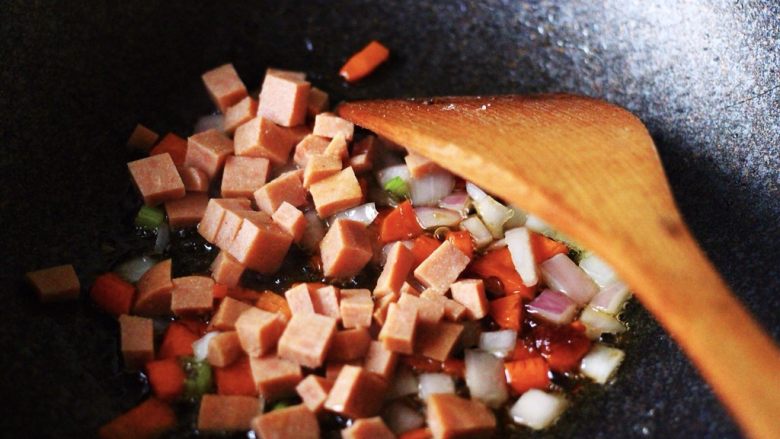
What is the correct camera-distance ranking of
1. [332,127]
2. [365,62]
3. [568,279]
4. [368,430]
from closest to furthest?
1. [368,430]
2. [568,279]
3. [332,127]
4. [365,62]

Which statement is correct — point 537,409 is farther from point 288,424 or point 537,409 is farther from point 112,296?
point 112,296

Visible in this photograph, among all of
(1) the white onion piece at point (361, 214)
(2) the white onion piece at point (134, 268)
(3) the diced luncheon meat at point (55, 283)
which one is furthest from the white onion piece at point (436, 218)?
(3) the diced luncheon meat at point (55, 283)

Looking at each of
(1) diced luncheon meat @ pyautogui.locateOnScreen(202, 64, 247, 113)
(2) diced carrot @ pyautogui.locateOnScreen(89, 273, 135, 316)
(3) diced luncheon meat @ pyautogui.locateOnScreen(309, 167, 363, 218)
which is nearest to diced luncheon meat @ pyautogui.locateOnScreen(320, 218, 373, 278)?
(3) diced luncheon meat @ pyautogui.locateOnScreen(309, 167, 363, 218)

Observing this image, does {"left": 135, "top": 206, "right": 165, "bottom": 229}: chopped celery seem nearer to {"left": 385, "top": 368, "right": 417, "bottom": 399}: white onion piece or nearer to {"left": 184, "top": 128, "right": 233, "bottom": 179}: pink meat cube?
{"left": 184, "top": 128, "right": 233, "bottom": 179}: pink meat cube

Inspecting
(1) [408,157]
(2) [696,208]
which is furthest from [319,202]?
(2) [696,208]

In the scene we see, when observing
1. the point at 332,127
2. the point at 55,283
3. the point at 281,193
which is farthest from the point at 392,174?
the point at 55,283

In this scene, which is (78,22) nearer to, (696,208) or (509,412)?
(509,412)
